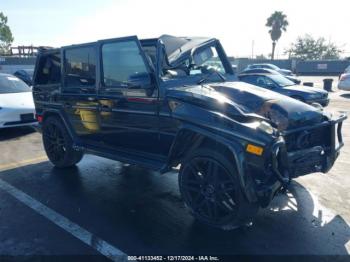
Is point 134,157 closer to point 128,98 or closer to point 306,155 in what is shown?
point 128,98

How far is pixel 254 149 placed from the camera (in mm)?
3094

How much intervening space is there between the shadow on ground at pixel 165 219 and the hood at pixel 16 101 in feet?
11.2

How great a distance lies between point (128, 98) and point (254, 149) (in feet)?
6.19

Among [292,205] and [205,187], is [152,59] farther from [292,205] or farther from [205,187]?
[292,205]

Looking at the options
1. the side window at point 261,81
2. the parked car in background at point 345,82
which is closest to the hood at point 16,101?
the side window at point 261,81

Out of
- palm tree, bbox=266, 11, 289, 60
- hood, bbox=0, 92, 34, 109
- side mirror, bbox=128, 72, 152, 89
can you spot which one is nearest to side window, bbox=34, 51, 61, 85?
side mirror, bbox=128, 72, 152, 89

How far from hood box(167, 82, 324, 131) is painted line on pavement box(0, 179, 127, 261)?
69.3 inches

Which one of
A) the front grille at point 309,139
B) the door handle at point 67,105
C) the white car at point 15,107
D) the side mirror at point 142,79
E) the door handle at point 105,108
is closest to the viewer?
the front grille at point 309,139

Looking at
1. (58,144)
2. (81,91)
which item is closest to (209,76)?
(81,91)

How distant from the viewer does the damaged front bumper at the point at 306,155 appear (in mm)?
3191

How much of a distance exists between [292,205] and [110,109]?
9.00ft

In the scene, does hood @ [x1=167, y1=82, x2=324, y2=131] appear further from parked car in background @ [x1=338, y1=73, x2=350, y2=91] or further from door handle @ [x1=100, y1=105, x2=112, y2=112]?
parked car in background @ [x1=338, y1=73, x2=350, y2=91]

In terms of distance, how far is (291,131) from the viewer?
359 centimetres

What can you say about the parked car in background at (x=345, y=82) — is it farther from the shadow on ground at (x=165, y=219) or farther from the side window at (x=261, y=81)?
the shadow on ground at (x=165, y=219)
